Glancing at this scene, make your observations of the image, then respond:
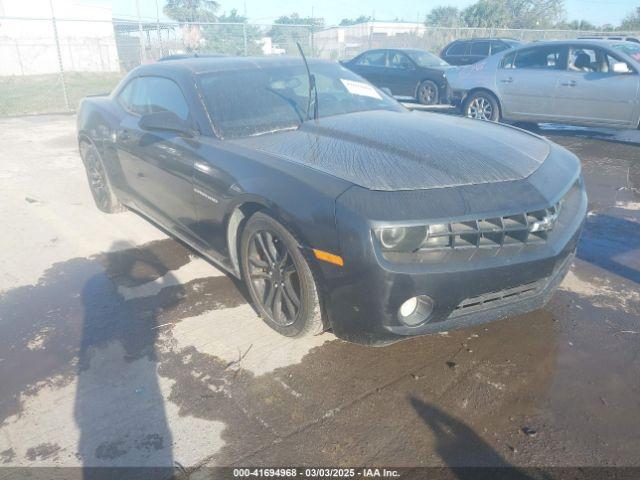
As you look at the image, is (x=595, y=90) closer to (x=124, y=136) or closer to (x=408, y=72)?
(x=408, y=72)

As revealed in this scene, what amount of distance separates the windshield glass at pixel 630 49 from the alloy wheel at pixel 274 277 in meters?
7.50

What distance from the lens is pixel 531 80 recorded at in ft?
27.3

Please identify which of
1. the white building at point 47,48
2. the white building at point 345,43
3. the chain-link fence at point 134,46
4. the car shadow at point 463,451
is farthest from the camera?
the white building at point 47,48

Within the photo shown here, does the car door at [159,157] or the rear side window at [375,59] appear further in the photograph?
the rear side window at [375,59]

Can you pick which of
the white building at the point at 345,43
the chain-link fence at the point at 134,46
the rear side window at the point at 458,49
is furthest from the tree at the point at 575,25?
the rear side window at the point at 458,49

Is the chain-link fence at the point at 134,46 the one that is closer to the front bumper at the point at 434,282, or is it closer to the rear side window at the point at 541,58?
the rear side window at the point at 541,58

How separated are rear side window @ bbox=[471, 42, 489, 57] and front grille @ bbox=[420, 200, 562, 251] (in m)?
13.2

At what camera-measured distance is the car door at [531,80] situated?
8148mm

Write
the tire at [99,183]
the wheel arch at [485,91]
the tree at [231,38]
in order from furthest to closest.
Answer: the tree at [231,38] < the wheel arch at [485,91] < the tire at [99,183]

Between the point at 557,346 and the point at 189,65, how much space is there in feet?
10.3

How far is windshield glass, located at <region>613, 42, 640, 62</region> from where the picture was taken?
7699mm

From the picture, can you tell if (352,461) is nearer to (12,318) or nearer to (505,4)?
(12,318)

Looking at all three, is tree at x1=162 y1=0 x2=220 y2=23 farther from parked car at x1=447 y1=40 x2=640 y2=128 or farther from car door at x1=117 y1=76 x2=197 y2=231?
car door at x1=117 y1=76 x2=197 y2=231

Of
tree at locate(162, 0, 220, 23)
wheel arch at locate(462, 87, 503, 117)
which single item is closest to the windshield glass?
wheel arch at locate(462, 87, 503, 117)
